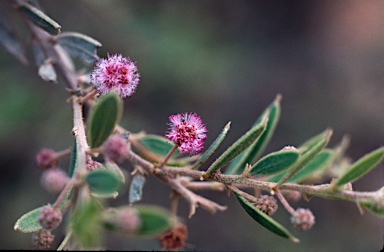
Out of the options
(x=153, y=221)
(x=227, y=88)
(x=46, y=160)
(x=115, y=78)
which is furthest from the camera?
(x=227, y=88)

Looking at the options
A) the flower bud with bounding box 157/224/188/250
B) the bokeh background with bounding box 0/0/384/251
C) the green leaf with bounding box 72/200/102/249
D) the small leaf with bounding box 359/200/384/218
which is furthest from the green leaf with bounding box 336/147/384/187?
the bokeh background with bounding box 0/0/384/251

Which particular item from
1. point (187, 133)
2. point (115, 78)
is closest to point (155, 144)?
point (187, 133)

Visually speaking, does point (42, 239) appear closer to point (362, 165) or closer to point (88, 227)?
point (88, 227)

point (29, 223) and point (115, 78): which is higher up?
point (115, 78)

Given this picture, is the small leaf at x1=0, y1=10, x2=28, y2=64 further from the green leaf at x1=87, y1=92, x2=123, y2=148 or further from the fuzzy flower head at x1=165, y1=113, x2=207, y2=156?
the green leaf at x1=87, y1=92, x2=123, y2=148

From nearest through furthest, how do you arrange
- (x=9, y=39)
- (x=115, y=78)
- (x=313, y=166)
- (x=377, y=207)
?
1. (x=377, y=207)
2. (x=115, y=78)
3. (x=313, y=166)
4. (x=9, y=39)

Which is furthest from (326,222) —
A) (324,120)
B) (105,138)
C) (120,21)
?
(105,138)
